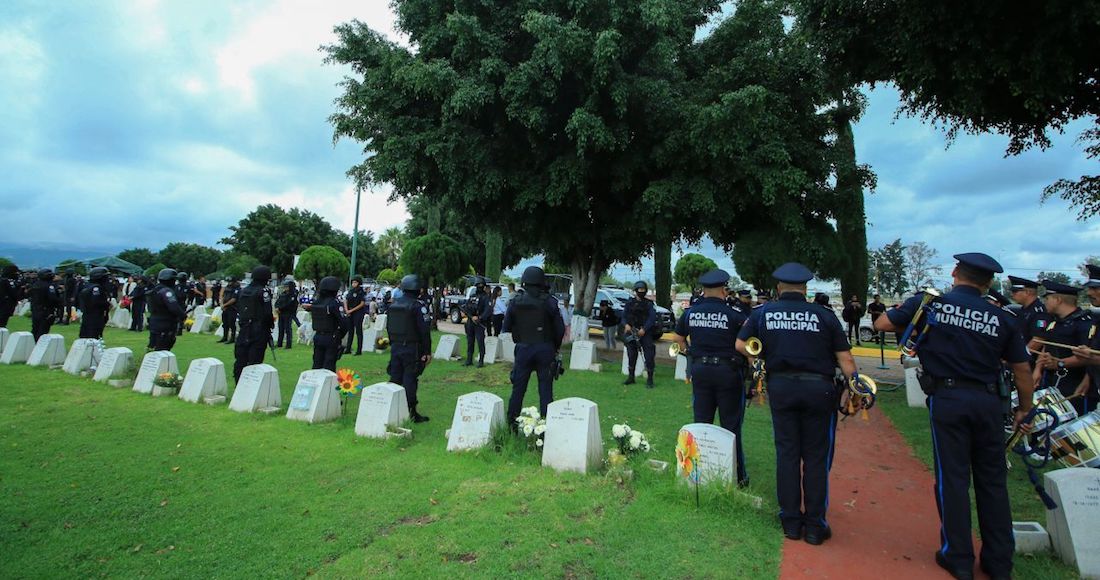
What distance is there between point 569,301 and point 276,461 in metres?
18.8

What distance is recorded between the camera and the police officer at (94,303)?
1064 centimetres

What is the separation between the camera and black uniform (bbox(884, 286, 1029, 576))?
3.69 metres

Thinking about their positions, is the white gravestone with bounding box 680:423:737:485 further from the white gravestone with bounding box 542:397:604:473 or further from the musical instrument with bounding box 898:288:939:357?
the musical instrument with bounding box 898:288:939:357

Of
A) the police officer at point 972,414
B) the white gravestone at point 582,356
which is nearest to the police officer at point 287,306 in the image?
the white gravestone at point 582,356

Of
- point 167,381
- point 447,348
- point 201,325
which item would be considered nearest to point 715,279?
point 167,381

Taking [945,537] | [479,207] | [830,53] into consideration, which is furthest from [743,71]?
[945,537]

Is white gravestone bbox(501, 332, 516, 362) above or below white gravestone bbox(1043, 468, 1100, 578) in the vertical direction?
above

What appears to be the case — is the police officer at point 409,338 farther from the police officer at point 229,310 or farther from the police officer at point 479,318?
the police officer at point 229,310

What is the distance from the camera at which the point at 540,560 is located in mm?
3754

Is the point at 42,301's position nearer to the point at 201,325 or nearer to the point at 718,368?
the point at 201,325

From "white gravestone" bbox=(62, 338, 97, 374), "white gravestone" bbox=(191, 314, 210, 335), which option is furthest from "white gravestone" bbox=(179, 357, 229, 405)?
"white gravestone" bbox=(191, 314, 210, 335)

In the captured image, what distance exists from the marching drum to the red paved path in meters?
1.08

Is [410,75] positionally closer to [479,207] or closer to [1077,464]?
[479,207]

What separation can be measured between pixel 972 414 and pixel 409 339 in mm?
6110
